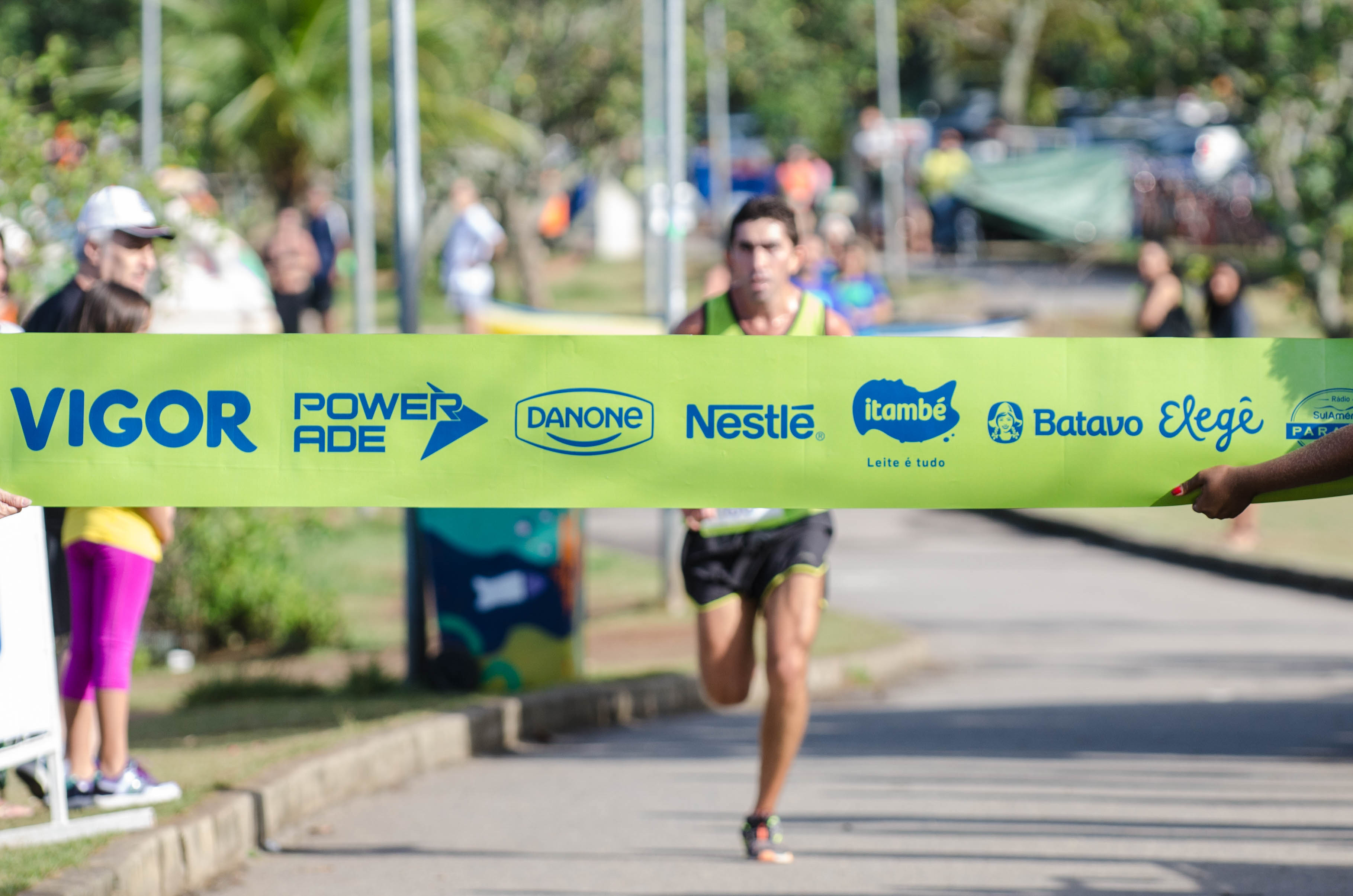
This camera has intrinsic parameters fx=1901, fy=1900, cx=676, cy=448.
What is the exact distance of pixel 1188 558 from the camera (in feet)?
46.7

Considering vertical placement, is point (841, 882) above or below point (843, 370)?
below

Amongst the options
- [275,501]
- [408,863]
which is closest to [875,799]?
[408,863]

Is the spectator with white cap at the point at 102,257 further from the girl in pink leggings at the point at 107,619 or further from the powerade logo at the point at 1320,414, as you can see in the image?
the powerade logo at the point at 1320,414

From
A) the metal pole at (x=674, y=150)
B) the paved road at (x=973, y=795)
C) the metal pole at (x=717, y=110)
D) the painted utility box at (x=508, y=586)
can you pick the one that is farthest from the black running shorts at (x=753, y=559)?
the metal pole at (x=717, y=110)

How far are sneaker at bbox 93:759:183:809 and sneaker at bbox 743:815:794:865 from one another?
1.82 metres

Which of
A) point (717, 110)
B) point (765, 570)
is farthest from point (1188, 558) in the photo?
point (717, 110)

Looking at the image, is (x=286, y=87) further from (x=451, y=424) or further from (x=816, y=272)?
(x=451, y=424)

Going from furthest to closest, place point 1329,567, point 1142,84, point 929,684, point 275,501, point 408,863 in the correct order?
point 1142,84 → point 1329,567 → point 929,684 → point 408,863 → point 275,501

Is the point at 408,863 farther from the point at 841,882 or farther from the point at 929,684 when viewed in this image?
the point at 929,684

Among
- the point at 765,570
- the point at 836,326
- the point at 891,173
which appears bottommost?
the point at 765,570

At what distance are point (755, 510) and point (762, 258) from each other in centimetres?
80

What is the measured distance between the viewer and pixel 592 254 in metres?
44.3

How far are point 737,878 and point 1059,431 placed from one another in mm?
1720

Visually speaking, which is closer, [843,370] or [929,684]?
[843,370]
